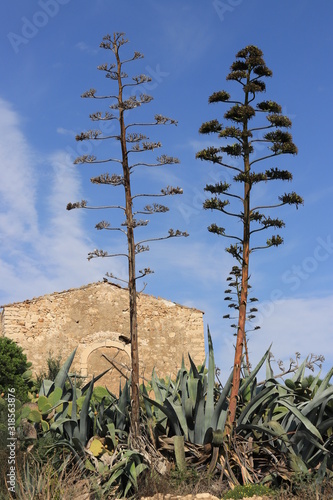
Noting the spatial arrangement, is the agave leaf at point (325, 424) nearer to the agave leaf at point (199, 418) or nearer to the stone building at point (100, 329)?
the agave leaf at point (199, 418)

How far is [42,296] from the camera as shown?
19.0 m

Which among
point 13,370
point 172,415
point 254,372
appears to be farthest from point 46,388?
point 13,370

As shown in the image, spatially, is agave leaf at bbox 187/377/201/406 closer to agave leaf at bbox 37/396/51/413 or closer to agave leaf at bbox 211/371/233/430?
agave leaf at bbox 211/371/233/430

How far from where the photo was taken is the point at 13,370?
13805 mm

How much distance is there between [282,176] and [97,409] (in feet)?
13.3

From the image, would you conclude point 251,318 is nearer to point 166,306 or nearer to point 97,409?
point 166,306

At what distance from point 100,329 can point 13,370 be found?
572 centimetres

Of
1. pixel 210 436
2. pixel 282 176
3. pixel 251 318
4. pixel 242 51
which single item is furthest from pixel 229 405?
pixel 251 318

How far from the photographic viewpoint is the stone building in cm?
1861

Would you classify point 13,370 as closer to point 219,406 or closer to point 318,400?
point 219,406

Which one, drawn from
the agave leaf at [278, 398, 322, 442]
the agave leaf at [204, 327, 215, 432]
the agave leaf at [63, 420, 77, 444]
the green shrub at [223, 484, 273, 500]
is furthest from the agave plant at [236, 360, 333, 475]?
the agave leaf at [63, 420, 77, 444]

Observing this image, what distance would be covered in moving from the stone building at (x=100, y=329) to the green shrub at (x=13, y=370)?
400 cm

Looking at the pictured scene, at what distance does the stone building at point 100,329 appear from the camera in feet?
61.1

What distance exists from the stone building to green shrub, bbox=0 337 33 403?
158 inches
